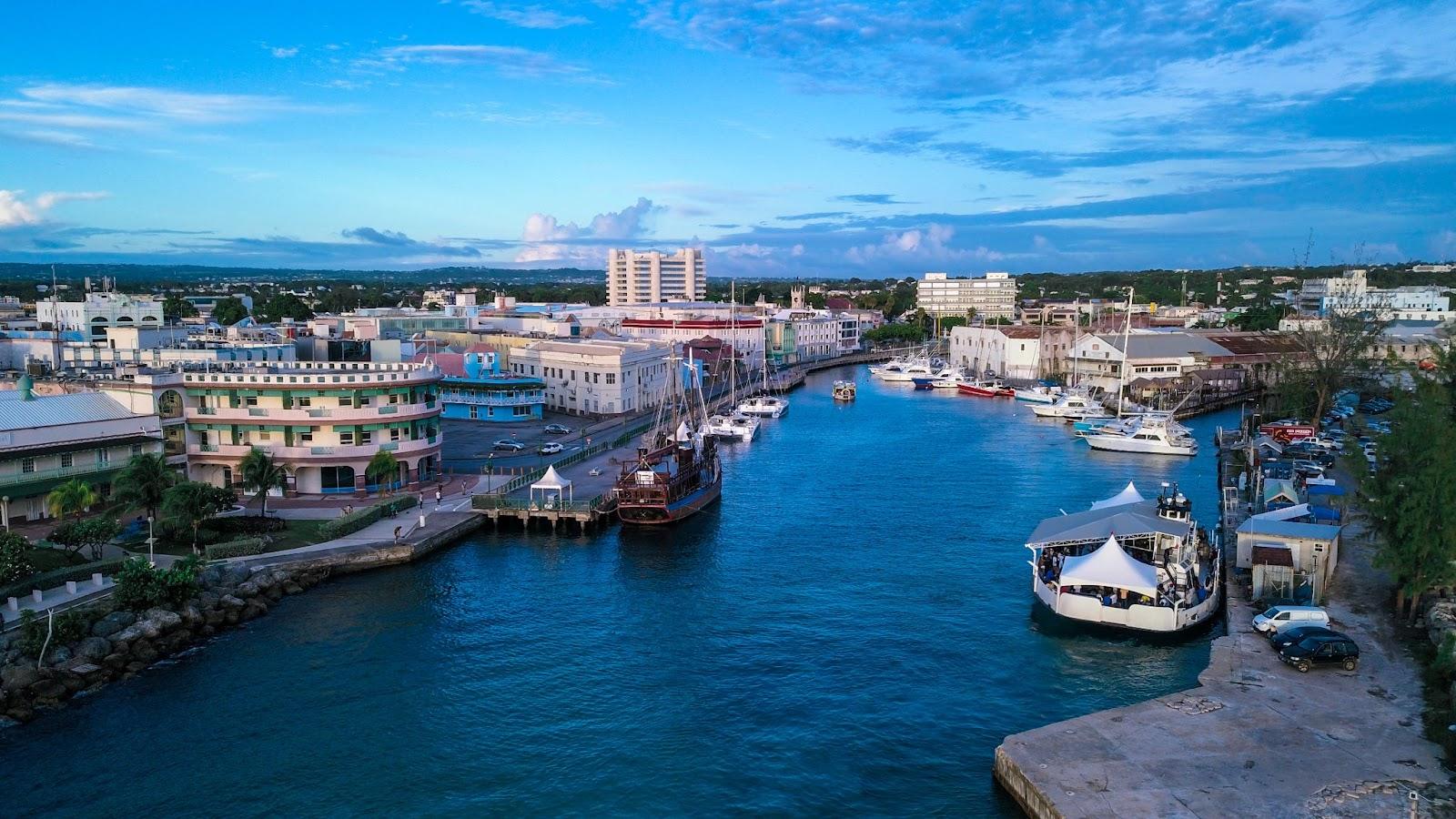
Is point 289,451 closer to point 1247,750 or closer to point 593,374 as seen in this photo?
point 593,374

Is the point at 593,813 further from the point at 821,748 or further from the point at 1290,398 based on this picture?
A: the point at 1290,398

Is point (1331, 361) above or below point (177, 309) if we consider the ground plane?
below

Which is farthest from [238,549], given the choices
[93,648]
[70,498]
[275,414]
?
[275,414]

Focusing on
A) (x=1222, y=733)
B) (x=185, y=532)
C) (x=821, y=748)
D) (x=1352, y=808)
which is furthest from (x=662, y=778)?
(x=185, y=532)

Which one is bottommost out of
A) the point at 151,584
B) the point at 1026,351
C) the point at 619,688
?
the point at 619,688

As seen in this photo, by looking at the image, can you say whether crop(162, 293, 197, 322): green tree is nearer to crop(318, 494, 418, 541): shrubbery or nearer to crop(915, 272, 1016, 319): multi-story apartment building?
crop(318, 494, 418, 541): shrubbery

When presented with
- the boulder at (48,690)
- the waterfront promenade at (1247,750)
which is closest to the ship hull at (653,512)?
the boulder at (48,690)
